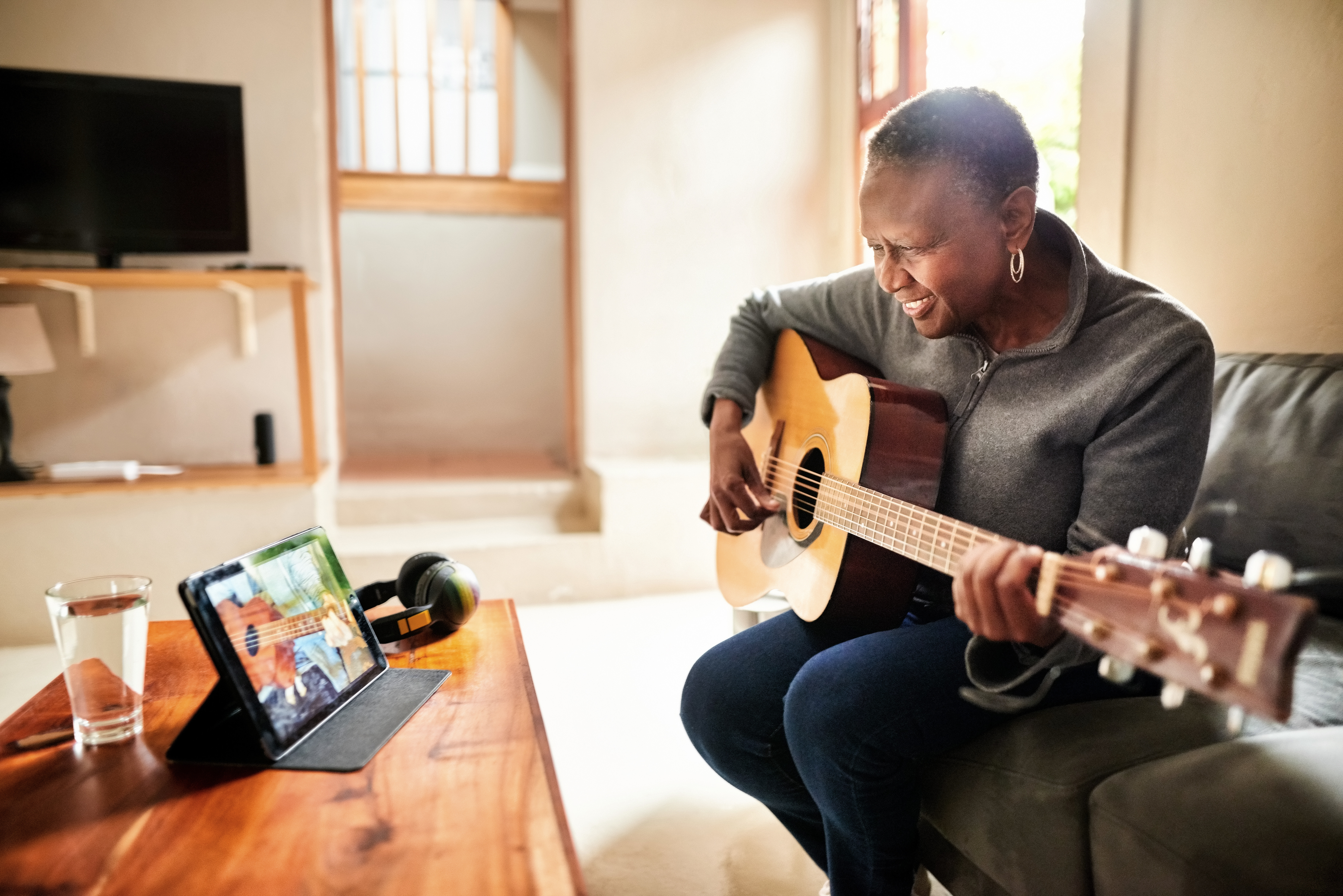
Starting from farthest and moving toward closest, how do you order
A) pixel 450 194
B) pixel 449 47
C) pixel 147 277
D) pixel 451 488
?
pixel 449 47, pixel 450 194, pixel 451 488, pixel 147 277

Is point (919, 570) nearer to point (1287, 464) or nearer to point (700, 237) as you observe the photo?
point (1287, 464)

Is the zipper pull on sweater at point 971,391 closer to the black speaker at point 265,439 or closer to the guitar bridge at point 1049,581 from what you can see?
the guitar bridge at point 1049,581

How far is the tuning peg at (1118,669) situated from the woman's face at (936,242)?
527 millimetres

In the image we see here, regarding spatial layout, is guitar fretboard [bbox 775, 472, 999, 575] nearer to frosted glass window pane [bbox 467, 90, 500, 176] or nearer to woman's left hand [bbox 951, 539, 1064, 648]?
woman's left hand [bbox 951, 539, 1064, 648]

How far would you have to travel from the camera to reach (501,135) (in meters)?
4.35

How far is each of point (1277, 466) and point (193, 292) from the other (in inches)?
118

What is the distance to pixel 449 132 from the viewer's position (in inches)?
177

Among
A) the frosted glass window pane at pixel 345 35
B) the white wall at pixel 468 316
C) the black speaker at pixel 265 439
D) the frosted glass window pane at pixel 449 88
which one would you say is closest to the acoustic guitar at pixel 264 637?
the black speaker at pixel 265 439

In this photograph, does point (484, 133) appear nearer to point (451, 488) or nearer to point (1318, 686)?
point (451, 488)

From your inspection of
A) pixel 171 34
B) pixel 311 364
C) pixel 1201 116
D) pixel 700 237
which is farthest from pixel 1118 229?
pixel 171 34

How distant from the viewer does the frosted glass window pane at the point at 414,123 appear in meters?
4.46

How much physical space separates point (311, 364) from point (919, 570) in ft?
7.88

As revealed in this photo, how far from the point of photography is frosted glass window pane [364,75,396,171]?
4.41 meters

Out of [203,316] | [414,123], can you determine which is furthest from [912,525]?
[414,123]
